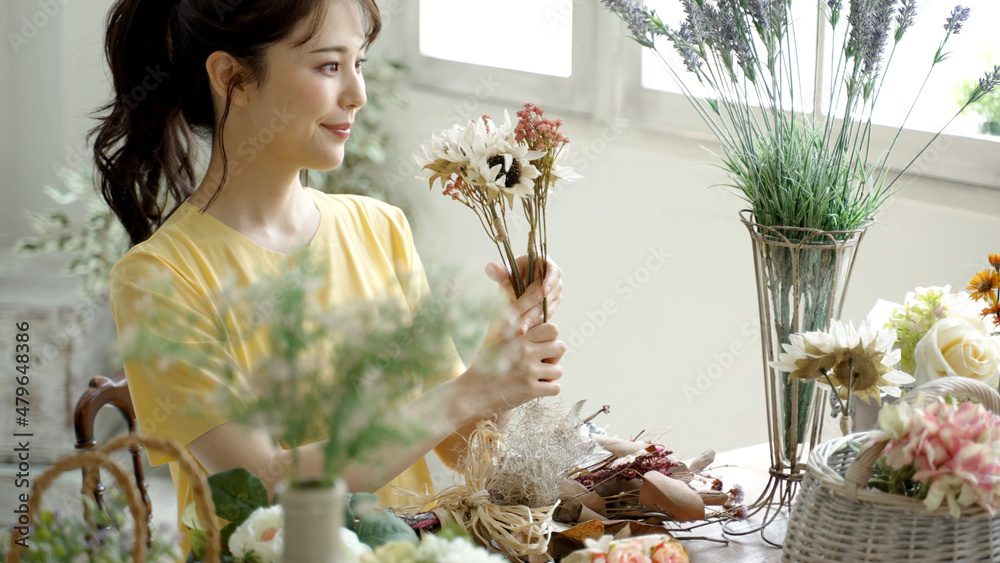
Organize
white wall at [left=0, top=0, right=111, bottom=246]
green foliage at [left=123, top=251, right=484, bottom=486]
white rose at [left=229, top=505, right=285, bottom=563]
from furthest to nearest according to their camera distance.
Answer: white wall at [left=0, top=0, right=111, bottom=246] < white rose at [left=229, top=505, right=285, bottom=563] < green foliage at [left=123, top=251, right=484, bottom=486]

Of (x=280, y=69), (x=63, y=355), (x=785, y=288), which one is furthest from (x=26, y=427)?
(x=785, y=288)

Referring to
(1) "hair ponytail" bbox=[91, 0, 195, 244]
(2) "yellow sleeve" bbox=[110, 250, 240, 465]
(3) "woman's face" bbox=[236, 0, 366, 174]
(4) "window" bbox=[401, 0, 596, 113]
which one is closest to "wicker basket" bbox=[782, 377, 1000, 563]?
(2) "yellow sleeve" bbox=[110, 250, 240, 465]

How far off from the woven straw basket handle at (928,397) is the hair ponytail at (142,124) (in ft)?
4.01

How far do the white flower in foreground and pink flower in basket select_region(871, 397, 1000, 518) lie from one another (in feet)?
0.94

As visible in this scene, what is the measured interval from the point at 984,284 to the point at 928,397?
0.44 m

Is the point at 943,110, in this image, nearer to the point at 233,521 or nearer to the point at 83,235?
the point at 233,521

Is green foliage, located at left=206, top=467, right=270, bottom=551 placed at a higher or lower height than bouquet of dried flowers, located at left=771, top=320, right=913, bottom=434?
lower

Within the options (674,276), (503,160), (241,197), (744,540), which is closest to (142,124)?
(241,197)

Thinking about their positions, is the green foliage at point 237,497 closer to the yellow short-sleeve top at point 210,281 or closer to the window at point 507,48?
the yellow short-sleeve top at point 210,281

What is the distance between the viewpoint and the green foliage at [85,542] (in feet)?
2.55

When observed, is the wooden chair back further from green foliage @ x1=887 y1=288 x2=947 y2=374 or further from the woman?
green foliage @ x1=887 y1=288 x2=947 y2=374

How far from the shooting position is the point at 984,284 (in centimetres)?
134

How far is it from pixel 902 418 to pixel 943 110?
129cm

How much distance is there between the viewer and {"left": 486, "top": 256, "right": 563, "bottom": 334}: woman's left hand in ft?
4.54
